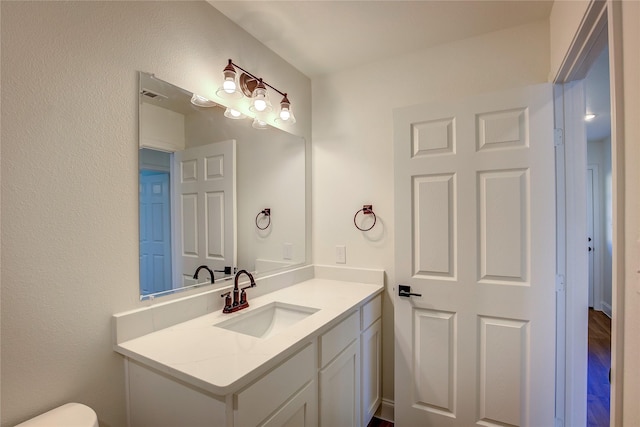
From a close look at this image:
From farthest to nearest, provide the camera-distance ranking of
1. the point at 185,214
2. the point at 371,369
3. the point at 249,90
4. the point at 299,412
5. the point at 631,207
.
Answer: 1. the point at 371,369
2. the point at 249,90
3. the point at 185,214
4. the point at 299,412
5. the point at 631,207

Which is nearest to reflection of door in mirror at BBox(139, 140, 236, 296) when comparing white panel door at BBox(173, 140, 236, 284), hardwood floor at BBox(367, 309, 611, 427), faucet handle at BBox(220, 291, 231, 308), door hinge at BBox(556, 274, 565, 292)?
white panel door at BBox(173, 140, 236, 284)

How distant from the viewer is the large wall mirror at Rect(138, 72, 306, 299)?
1298mm

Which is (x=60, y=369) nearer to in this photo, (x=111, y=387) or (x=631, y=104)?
(x=111, y=387)

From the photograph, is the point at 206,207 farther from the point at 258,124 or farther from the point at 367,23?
the point at 367,23

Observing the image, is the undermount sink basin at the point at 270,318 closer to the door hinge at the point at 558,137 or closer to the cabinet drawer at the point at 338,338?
the cabinet drawer at the point at 338,338

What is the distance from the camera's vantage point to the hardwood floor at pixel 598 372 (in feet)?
6.46

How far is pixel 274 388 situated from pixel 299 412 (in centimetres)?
24

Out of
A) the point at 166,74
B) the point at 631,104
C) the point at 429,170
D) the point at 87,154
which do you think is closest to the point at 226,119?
the point at 166,74

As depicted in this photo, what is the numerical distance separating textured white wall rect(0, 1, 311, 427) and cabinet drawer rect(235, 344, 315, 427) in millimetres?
585

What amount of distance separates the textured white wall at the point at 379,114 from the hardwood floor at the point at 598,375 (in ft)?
4.00

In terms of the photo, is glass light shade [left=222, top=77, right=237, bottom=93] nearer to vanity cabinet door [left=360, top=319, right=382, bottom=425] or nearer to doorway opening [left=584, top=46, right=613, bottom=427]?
vanity cabinet door [left=360, top=319, right=382, bottom=425]

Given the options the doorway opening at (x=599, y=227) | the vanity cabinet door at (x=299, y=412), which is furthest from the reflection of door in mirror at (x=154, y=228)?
the doorway opening at (x=599, y=227)

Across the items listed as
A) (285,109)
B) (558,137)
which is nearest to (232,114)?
Result: (285,109)

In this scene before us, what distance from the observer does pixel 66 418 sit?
36.1 inches
